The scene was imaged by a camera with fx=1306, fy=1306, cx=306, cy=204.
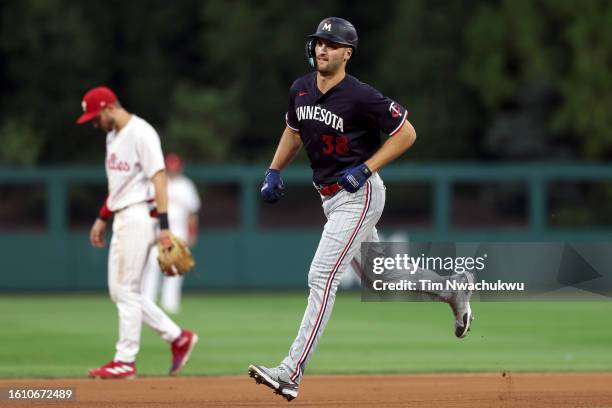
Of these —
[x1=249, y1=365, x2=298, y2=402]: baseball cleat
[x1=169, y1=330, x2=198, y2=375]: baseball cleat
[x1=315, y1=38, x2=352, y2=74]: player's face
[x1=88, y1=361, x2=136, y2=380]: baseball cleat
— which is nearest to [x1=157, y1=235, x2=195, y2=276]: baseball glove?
[x1=169, y1=330, x2=198, y2=375]: baseball cleat

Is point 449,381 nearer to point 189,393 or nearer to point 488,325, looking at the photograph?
point 189,393

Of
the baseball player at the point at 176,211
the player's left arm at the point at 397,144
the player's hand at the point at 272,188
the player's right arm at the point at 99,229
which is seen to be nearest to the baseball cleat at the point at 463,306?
the player's left arm at the point at 397,144

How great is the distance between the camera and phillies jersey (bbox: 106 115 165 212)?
10070mm

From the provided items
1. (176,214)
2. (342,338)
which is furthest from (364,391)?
(176,214)

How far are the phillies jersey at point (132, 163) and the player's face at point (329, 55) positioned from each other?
2.37m

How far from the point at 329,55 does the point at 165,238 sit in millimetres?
2640

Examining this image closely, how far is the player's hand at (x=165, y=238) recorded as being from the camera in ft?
32.9

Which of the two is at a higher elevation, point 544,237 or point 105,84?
point 105,84

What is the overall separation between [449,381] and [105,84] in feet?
90.2

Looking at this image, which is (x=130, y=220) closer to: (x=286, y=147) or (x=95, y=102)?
(x=95, y=102)

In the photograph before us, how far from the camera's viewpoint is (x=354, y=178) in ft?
25.9

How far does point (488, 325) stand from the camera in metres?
14.6

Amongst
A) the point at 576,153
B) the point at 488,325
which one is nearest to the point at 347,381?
the point at 488,325

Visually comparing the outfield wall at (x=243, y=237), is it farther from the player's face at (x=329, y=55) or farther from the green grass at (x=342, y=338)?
the player's face at (x=329, y=55)
